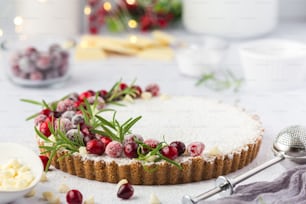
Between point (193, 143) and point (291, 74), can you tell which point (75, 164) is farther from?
point (291, 74)

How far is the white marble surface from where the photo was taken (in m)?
1.38

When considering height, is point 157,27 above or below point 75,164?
above

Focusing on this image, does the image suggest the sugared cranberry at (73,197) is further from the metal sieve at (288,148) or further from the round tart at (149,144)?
the metal sieve at (288,148)

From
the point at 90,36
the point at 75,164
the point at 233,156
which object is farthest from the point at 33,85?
the point at 233,156

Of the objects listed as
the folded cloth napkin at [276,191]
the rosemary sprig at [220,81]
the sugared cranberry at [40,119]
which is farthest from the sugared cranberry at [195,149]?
the rosemary sprig at [220,81]

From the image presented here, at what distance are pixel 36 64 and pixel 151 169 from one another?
0.72 m

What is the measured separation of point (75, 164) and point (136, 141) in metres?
0.13

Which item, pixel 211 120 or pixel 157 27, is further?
pixel 157 27

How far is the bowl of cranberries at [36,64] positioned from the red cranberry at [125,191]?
2.38 ft

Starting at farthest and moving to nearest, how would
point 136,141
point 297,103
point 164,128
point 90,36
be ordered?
1. point 90,36
2. point 297,103
3. point 164,128
4. point 136,141

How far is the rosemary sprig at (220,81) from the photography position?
6.53 feet

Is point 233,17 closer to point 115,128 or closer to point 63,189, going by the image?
point 115,128

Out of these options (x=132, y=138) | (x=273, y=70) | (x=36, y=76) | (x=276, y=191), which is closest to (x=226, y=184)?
(x=276, y=191)

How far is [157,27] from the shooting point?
2.56 metres
